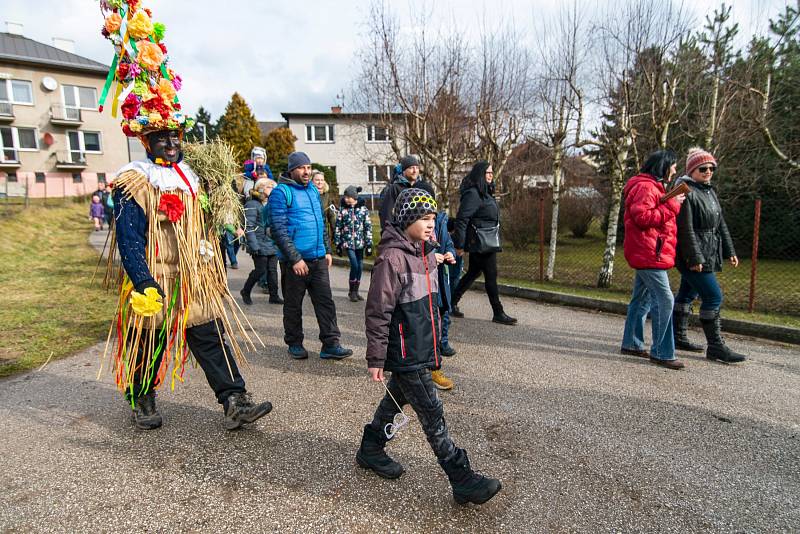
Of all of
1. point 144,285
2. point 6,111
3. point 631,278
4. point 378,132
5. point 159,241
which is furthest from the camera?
point 6,111

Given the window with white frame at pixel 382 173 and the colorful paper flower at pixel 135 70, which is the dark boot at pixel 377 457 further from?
the window with white frame at pixel 382 173

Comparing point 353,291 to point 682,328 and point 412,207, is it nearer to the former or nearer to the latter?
point 682,328

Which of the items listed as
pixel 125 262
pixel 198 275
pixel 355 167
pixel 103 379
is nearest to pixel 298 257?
pixel 198 275

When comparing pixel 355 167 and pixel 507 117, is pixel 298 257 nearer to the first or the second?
pixel 507 117

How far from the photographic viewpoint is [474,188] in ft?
17.8

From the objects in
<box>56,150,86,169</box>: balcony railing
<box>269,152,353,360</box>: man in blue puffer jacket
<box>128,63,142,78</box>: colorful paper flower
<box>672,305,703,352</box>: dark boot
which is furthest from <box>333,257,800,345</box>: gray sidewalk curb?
<box>56,150,86,169</box>: balcony railing

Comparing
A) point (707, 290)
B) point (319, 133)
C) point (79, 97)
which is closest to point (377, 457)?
point (707, 290)

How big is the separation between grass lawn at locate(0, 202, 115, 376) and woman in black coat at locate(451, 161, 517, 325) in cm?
435

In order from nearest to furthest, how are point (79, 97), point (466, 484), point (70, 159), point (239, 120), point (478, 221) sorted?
1. point (466, 484)
2. point (478, 221)
3. point (70, 159)
4. point (79, 97)
5. point (239, 120)

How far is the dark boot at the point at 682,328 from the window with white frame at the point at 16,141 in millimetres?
40678

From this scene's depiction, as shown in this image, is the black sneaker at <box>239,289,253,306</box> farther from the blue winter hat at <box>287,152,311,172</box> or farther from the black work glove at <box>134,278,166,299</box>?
the black work glove at <box>134,278,166,299</box>

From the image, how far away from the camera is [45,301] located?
6703mm

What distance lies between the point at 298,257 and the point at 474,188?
2.31 metres

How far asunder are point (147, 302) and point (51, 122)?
39185 millimetres
